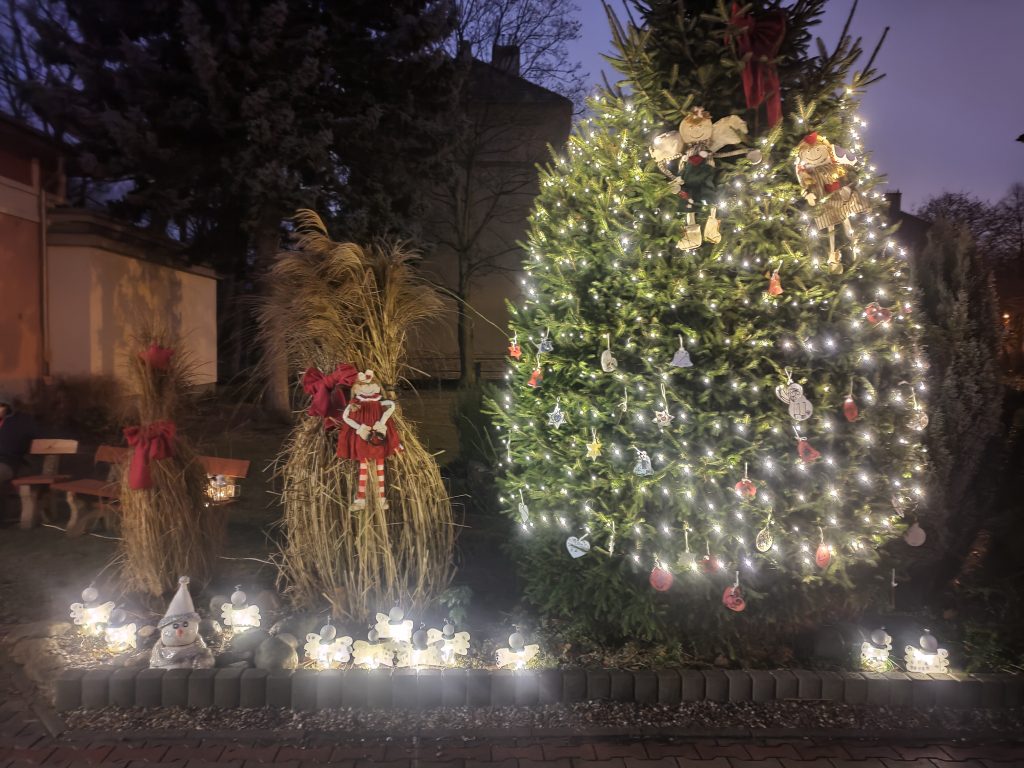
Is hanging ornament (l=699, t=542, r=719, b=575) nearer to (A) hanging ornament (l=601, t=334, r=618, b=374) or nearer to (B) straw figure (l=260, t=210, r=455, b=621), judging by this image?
(A) hanging ornament (l=601, t=334, r=618, b=374)

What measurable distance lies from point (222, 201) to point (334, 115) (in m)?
2.56

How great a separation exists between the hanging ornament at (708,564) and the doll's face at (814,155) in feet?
6.86

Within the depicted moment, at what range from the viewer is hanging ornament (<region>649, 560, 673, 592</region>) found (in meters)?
3.89

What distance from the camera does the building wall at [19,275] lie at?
11773 mm

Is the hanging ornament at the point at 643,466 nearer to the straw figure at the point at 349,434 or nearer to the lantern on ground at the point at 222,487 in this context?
the straw figure at the point at 349,434

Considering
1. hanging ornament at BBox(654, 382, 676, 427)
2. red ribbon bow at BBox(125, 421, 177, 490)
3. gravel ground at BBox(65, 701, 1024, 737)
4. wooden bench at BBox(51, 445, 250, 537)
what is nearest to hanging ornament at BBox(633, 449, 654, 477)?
hanging ornament at BBox(654, 382, 676, 427)

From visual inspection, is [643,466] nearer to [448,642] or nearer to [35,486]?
[448,642]

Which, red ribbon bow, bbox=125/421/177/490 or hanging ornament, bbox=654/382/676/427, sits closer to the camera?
hanging ornament, bbox=654/382/676/427

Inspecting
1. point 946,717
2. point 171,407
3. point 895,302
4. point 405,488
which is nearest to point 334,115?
point 171,407

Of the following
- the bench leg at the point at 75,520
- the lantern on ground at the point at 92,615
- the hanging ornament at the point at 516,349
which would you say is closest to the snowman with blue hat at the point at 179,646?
the lantern on ground at the point at 92,615

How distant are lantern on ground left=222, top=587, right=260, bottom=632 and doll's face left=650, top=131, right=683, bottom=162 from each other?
11.6 ft

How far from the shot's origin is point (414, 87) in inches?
560

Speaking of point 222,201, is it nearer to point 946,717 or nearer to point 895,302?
point 895,302

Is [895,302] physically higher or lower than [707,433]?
higher
